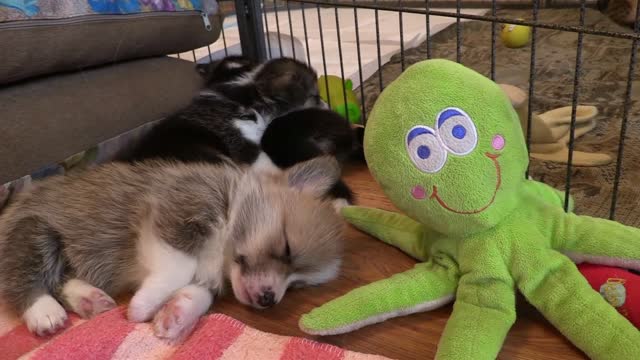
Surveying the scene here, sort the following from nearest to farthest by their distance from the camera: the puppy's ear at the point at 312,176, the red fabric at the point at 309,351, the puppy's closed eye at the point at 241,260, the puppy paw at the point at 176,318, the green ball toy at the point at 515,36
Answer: the red fabric at the point at 309,351 < the puppy paw at the point at 176,318 < the puppy's closed eye at the point at 241,260 < the puppy's ear at the point at 312,176 < the green ball toy at the point at 515,36

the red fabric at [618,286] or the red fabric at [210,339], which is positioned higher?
the red fabric at [618,286]

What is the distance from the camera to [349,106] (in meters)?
2.05

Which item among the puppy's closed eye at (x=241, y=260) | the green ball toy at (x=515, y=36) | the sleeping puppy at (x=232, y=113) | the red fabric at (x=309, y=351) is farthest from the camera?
the green ball toy at (x=515, y=36)

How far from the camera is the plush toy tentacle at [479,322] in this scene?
0.80m

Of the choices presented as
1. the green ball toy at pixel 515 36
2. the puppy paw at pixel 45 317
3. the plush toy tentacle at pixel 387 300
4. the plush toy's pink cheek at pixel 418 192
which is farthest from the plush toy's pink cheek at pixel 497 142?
the green ball toy at pixel 515 36

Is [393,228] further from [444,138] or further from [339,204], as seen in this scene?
[444,138]

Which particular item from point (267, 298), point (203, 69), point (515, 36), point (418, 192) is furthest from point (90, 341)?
point (515, 36)

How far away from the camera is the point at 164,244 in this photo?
43.2 inches

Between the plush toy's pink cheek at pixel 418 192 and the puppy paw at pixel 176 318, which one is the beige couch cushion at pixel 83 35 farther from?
the plush toy's pink cheek at pixel 418 192

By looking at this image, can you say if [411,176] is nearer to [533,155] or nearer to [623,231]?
[623,231]

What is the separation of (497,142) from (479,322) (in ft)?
0.90

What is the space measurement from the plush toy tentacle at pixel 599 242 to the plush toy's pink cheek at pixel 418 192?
246 mm

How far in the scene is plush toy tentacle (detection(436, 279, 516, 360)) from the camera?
0.80 metres

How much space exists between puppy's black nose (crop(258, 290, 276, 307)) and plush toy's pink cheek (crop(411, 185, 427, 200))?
361 mm
